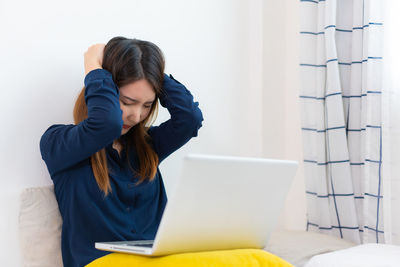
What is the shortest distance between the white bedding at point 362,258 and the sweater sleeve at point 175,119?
0.53 meters

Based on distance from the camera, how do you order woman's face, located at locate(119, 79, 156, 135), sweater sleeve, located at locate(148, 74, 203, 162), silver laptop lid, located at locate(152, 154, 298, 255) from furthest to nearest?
sweater sleeve, located at locate(148, 74, 203, 162)
woman's face, located at locate(119, 79, 156, 135)
silver laptop lid, located at locate(152, 154, 298, 255)

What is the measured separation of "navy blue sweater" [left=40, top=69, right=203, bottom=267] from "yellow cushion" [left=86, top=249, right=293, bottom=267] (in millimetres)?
215

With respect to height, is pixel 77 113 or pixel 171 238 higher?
pixel 77 113

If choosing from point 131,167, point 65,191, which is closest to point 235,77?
point 131,167

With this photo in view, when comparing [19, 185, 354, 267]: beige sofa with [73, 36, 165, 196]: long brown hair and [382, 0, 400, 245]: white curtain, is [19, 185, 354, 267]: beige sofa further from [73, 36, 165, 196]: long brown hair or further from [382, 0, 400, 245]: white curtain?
[382, 0, 400, 245]: white curtain

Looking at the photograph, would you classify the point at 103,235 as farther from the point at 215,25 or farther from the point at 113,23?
the point at 215,25

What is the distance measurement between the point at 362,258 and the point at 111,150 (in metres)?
0.76

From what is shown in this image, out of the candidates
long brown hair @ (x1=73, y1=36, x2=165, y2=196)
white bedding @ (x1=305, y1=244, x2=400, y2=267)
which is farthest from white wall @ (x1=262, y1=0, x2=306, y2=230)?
long brown hair @ (x1=73, y1=36, x2=165, y2=196)

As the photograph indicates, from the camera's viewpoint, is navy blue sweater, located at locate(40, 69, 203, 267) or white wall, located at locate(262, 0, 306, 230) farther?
white wall, located at locate(262, 0, 306, 230)

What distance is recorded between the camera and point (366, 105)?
1758 mm

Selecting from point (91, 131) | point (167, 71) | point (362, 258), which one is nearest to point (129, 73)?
point (91, 131)

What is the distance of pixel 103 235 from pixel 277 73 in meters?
1.19

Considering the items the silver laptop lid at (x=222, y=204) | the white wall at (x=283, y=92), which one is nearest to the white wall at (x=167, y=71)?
the white wall at (x=283, y=92)

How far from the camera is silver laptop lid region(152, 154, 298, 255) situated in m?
0.95
